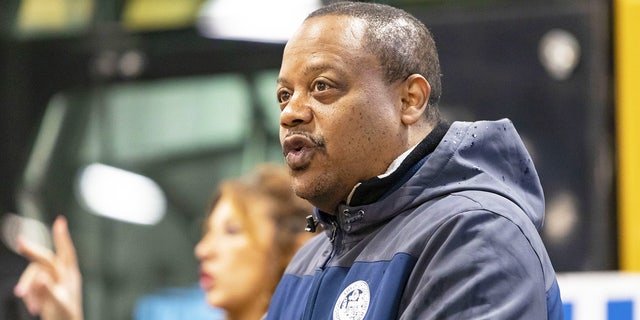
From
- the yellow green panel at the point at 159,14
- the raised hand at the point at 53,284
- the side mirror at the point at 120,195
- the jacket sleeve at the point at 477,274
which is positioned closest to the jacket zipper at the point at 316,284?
the jacket sleeve at the point at 477,274

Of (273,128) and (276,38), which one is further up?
(276,38)

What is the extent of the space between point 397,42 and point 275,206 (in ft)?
6.84

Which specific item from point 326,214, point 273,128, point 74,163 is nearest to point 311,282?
point 326,214

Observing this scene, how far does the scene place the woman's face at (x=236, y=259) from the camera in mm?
4473

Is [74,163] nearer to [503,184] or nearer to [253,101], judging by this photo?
[253,101]

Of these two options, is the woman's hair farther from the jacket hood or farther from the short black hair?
the jacket hood

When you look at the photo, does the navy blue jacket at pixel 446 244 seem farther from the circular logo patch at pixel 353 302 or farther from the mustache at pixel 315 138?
the mustache at pixel 315 138

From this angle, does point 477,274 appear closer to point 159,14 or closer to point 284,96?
point 284,96

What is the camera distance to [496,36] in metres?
5.85

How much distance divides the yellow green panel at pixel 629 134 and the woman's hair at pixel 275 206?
174 centimetres

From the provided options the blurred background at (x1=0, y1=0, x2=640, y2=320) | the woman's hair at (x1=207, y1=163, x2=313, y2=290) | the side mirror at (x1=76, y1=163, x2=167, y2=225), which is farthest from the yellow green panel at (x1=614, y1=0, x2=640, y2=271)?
the side mirror at (x1=76, y1=163, x2=167, y2=225)

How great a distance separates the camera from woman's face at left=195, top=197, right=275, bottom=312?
4.47 m

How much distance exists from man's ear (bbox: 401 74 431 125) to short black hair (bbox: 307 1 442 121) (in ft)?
0.06

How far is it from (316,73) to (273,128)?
418cm
